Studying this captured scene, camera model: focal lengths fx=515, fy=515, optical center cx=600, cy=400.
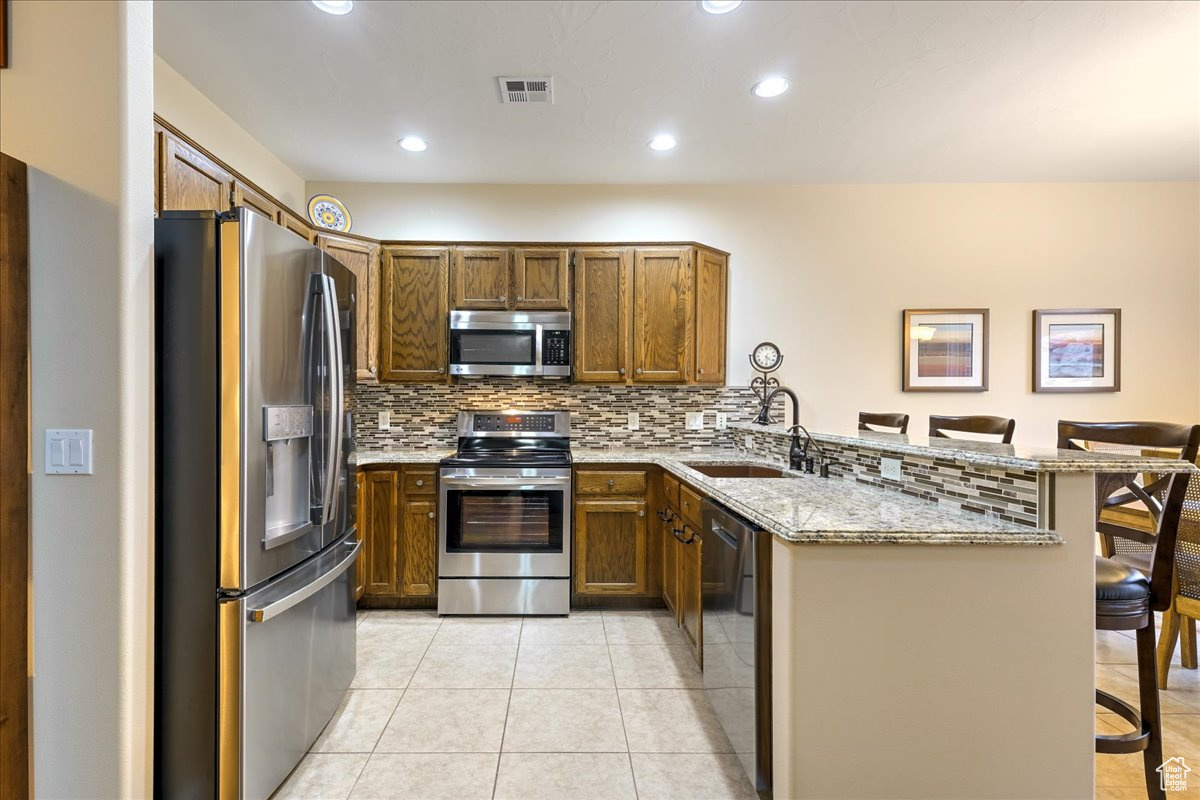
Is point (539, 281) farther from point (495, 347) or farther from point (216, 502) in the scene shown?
point (216, 502)

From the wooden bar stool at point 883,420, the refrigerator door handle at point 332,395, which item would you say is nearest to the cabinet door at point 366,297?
the refrigerator door handle at point 332,395

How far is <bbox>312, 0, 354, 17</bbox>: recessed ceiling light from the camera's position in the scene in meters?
1.92

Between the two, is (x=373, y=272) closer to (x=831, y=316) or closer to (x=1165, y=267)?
(x=831, y=316)

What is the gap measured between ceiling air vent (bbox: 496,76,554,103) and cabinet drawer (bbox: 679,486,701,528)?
206 centimetres

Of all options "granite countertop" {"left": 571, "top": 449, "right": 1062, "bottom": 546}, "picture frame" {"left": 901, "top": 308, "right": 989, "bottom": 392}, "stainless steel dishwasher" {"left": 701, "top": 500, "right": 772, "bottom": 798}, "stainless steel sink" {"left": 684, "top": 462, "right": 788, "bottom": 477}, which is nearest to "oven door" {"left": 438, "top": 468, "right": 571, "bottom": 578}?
"stainless steel sink" {"left": 684, "top": 462, "right": 788, "bottom": 477}

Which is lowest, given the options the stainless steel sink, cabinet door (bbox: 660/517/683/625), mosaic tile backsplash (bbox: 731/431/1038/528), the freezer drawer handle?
cabinet door (bbox: 660/517/683/625)

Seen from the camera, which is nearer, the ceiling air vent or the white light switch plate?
the white light switch plate

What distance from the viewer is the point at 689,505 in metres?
2.50

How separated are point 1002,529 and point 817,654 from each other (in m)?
0.61

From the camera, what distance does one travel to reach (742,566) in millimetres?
1640

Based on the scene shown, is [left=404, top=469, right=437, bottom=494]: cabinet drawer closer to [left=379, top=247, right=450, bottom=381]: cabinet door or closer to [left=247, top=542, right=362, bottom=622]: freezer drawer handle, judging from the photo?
[left=379, top=247, right=450, bottom=381]: cabinet door

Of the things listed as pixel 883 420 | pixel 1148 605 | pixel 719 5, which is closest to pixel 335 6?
pixel 719 5

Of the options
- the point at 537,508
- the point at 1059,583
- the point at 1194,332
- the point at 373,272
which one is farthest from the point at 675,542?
the point at 1194,332

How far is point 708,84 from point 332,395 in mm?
2183
